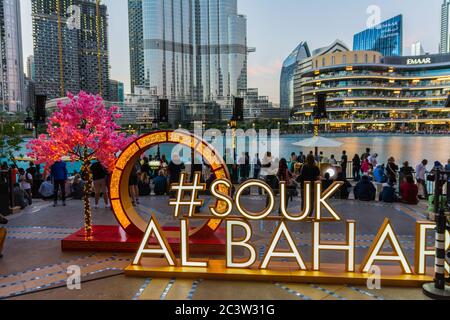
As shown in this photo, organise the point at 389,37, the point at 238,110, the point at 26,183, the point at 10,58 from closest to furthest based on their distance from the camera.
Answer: the point at 26,183
the point at 238,110
the point at 10,58
the point at 389,37

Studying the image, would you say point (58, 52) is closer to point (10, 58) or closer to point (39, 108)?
point (10, 58)

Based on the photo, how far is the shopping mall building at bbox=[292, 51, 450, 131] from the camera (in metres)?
92.4

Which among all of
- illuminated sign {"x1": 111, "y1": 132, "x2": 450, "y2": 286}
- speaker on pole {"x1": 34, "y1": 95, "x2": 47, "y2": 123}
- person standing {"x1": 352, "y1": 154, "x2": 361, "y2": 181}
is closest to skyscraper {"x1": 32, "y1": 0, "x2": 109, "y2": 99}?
speaker on pole {"x1": 34, "y1": 95, "x2": 47, "y2": 123}

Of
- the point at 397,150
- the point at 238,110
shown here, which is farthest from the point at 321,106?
the point at 397,150

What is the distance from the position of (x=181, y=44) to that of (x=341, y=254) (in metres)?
123

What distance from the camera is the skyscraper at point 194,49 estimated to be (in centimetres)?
11650

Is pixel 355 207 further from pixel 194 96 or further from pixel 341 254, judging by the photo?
pixel 194 96

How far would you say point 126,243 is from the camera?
7.50 m

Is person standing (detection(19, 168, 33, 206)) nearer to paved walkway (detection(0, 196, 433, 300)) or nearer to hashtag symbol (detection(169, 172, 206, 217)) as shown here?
paved walkway (detection(0, 196, 433, 300))

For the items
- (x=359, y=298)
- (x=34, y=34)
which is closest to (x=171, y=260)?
(x=359, y=298)

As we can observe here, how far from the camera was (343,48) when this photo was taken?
142125 millimetres

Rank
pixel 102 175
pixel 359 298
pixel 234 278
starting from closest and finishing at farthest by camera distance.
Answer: pixel 359 298, pixel 234 278, pixel 102 175

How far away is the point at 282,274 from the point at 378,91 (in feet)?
334

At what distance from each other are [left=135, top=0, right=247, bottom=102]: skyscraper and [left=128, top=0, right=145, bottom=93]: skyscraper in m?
0.88
